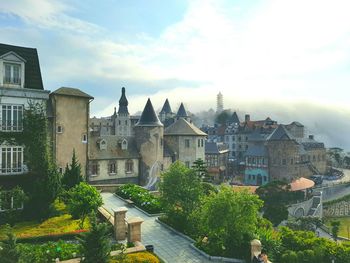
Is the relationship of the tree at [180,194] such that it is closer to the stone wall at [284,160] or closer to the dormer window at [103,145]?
the dormer window at [103,145]

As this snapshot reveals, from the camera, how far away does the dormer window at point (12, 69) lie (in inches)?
988

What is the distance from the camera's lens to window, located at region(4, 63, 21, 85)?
83.4ft

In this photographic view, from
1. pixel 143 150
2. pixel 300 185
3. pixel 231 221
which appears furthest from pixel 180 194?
pixel 300 185

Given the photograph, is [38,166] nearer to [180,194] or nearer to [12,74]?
[12,74]

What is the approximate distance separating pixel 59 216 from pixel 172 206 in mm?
8671

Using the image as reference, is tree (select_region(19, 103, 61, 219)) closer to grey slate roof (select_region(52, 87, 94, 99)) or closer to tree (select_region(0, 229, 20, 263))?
grey slate roof (select_region(52, 87, 94, 99))

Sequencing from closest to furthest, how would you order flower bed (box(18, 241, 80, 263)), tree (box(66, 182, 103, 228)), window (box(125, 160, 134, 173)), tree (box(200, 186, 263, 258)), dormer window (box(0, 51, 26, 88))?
flower bed (box(18, 241, 80, 263)) < tree (box(200, 186, 263, 258)) < tree (box(66, 182, 103, 228)) < dormer window (box(0, 51, 26, 88)) < window (box(125, 160, 134, 173))

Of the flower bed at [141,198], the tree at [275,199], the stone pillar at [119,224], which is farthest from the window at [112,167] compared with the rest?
the tree at [275,199]

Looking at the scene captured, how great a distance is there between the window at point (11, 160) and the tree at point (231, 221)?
51.3 feet

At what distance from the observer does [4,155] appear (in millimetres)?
24938

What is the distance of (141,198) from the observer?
29859 millimetres

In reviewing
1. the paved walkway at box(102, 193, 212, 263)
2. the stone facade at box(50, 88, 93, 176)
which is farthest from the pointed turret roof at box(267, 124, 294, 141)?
the paved walkway at box(102, 193, 212, 263)

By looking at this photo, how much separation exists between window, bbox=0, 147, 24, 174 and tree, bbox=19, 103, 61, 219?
0.57 metres

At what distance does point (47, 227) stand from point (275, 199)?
114 feet
